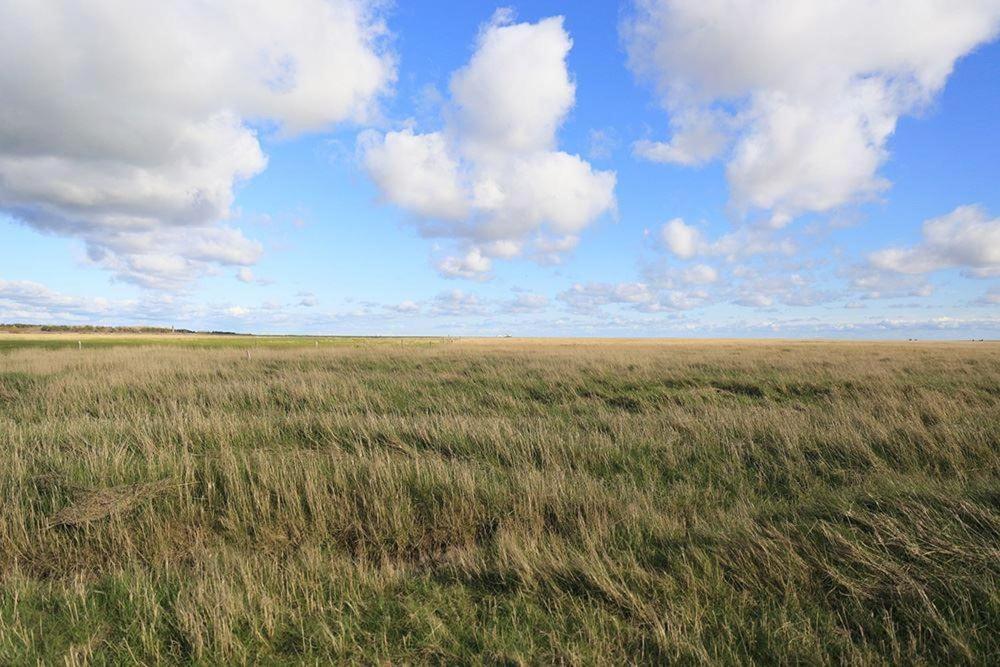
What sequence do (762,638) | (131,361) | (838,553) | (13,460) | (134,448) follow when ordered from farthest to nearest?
(131,361), (134,448), (13,460), (838,553), (762,638)

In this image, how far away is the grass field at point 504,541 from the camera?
334cm

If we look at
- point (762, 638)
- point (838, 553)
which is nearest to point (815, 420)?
point (838, 553)

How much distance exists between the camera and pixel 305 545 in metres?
4.77

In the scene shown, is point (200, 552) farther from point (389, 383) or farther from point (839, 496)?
point (389, 383)

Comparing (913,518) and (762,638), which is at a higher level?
(913,518)

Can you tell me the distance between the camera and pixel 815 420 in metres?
9.57

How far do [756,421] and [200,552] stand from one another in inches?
333

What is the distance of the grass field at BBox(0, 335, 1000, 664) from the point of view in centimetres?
334

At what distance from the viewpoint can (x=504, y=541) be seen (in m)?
4.48

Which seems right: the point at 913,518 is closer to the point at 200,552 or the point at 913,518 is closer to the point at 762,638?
the point at 762,638

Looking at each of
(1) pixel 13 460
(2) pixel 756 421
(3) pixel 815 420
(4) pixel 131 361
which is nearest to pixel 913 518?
(2) pixel 756 421

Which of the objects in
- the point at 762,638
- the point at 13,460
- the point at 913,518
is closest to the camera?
the point at 762,638

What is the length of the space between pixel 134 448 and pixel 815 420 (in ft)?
37.1

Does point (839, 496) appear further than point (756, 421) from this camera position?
No
